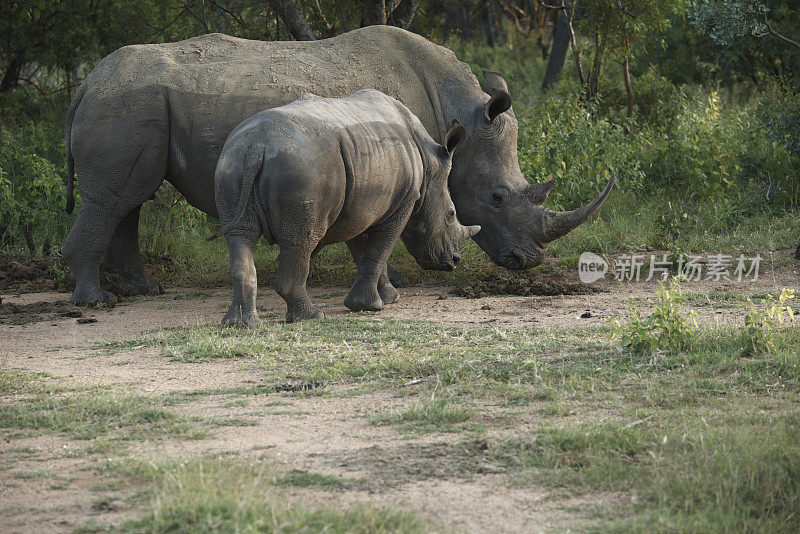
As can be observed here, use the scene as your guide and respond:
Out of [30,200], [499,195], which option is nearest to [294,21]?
[30,200]

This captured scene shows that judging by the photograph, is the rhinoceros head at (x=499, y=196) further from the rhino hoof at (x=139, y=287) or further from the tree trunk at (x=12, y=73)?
the tree trunk at (x=12, y=73)

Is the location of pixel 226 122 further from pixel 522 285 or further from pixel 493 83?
pixel 522 285

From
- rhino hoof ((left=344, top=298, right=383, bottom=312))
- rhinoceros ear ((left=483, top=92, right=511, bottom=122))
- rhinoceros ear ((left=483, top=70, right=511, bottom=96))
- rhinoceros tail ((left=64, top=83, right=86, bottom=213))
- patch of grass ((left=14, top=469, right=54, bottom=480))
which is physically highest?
rhinoceros ear ((left=483, top=70, right=511, bottom=96))

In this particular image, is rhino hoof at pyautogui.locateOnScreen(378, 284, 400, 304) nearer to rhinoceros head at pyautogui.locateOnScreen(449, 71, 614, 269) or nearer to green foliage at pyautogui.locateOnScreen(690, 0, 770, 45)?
A: rhinoceros head at pyautogui.locateOnScreen(449, 71, 614, 269)

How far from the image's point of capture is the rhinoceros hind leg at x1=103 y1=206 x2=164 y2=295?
8.62 m

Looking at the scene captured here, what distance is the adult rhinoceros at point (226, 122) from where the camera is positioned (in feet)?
25.5

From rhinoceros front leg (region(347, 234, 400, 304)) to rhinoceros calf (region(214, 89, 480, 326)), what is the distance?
2cm

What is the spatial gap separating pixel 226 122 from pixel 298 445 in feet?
13.5

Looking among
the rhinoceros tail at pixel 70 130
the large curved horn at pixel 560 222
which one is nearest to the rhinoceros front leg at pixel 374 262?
the large curved horn at pixel 560 222

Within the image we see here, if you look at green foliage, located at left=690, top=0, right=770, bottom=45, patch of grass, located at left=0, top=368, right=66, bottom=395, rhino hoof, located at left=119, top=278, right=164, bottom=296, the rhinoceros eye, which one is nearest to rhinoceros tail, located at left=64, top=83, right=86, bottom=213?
rhino hoof, located at left=119, top=278, right=164, bottom=296

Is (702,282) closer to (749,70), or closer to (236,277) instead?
(236,277)

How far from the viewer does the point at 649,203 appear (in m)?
10.5

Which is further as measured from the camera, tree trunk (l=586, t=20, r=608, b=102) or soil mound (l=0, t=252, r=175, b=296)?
tree trunk (l=586, t=20, r=608, b=102)

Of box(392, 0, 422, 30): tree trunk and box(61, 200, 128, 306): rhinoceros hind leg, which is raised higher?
box(392, 0, 422, 30): tree trunk
